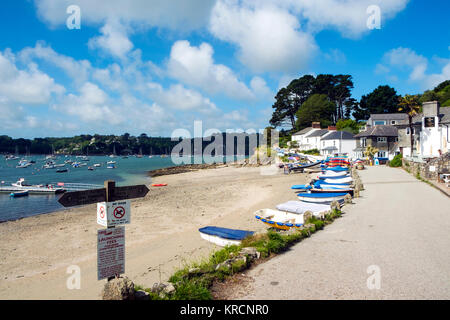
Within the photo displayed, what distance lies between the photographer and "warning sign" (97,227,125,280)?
5547 mm

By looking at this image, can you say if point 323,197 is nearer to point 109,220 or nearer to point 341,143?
point 109,220

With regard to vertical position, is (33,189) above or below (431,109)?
below

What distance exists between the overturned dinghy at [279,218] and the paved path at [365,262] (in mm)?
2090

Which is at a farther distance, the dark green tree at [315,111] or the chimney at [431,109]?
the dark green tree at [315,111]

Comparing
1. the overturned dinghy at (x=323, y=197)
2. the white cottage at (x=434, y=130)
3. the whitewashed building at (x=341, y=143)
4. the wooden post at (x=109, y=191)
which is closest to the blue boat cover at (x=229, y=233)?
the wooden post at (x=109, y=191)

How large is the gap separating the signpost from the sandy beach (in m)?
3.09

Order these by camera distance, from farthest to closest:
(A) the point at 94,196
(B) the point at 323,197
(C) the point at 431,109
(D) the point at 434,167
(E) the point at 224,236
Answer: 1. (C) the point at 431,109
2. (D) the point at 434,167
3. (B) the point at 323,197
4. (E) the point at 224,236
5. (A) the point at 94,196

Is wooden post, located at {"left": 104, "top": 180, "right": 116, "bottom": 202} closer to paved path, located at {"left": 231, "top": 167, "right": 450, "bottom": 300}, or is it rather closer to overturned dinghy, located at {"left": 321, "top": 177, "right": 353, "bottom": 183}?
paved path, located at {"left": 231, "top": 167, "right": 450, "bottom": 300}

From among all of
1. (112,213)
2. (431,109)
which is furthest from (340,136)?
(112,213)

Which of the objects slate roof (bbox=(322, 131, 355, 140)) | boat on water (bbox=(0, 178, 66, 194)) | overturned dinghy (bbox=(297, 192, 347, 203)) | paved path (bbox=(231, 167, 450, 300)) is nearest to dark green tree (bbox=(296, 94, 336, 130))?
slate roof (bbox=(322, 131, 355, 140))

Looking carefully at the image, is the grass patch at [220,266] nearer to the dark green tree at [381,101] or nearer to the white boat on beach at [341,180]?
the white boat on beach at [341,180]

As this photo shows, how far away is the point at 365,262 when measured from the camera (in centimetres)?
811

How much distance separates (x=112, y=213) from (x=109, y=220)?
155mm

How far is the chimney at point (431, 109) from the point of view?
3750cm
